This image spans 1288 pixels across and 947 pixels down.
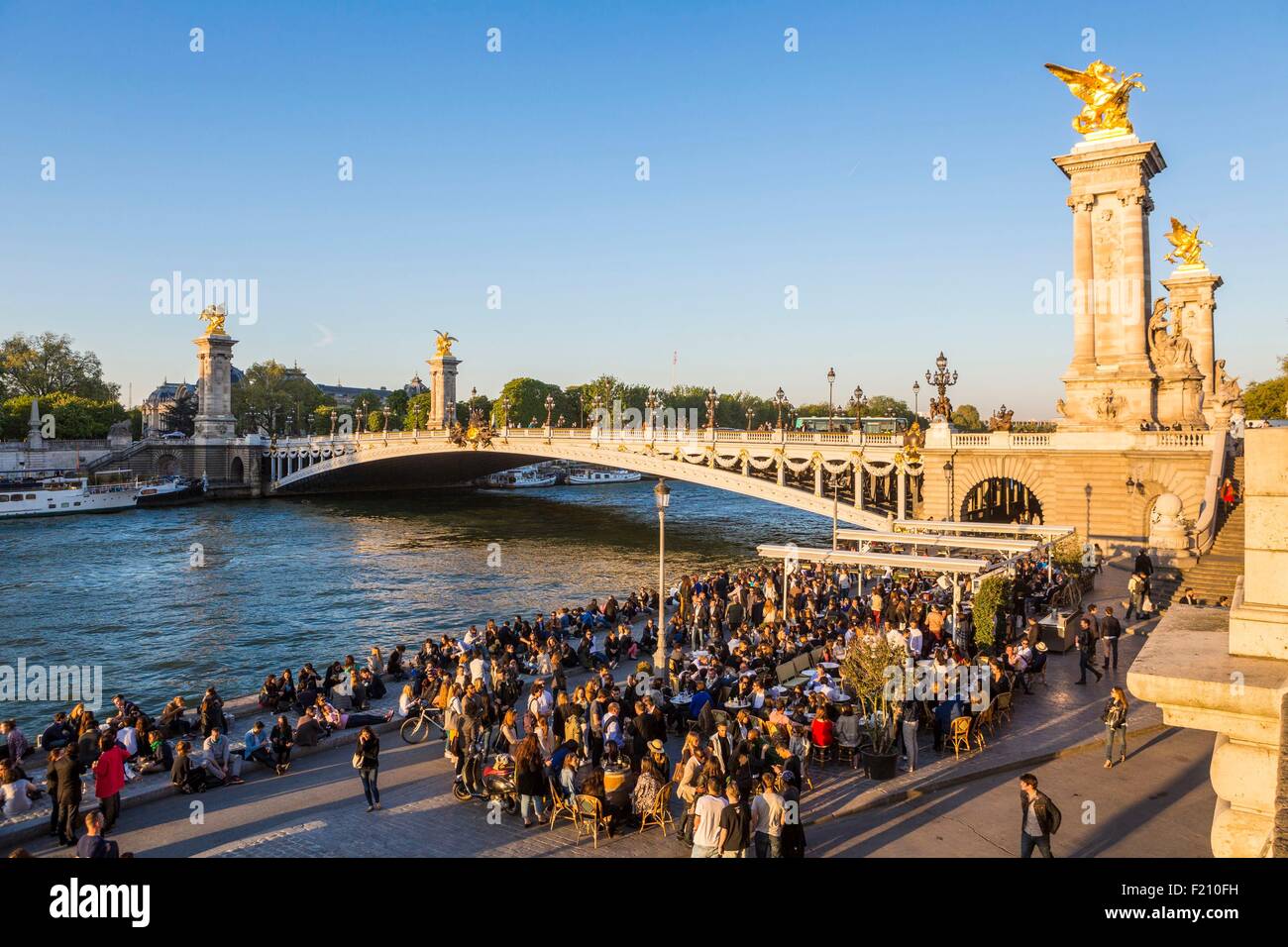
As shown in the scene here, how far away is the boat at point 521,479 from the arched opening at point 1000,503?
6444 cm

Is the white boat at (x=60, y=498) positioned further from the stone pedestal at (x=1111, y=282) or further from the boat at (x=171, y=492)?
the stone pedestal at (x=1111, y=282)

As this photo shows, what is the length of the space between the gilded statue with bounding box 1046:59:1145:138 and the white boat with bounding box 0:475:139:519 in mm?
63248

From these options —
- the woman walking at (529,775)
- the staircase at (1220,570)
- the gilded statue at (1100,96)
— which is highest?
the gilded statue at (1100,96)

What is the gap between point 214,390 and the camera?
277 ft

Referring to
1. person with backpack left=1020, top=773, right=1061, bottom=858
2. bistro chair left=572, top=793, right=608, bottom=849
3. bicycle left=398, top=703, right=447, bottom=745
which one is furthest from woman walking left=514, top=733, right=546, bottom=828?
person with backpack left=1020, top=773, right=1061, bottom=858

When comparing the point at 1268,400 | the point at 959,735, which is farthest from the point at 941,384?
the point at 1268,400

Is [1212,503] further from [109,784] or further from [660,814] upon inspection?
[109,784]

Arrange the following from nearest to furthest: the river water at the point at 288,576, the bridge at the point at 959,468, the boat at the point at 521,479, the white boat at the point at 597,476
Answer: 1. the river water at the point at 288,576
2. the bridge at the point at 959,468
3. the boat at the point at 521,479
4. the white boat at the point at 597,476

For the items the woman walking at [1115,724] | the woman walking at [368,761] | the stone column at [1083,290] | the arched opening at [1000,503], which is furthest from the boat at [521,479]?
the woman walking at [1115,724]

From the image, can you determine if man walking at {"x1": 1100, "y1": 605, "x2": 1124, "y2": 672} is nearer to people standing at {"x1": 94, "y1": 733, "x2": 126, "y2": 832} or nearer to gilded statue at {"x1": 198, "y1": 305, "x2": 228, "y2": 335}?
people standing at {"x1": 94, "y1": 733, "x2": 126, "y2": 832}

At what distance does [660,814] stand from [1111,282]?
2871 cm

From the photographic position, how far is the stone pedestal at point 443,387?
8412cm

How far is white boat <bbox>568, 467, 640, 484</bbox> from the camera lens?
106125 millimetres
